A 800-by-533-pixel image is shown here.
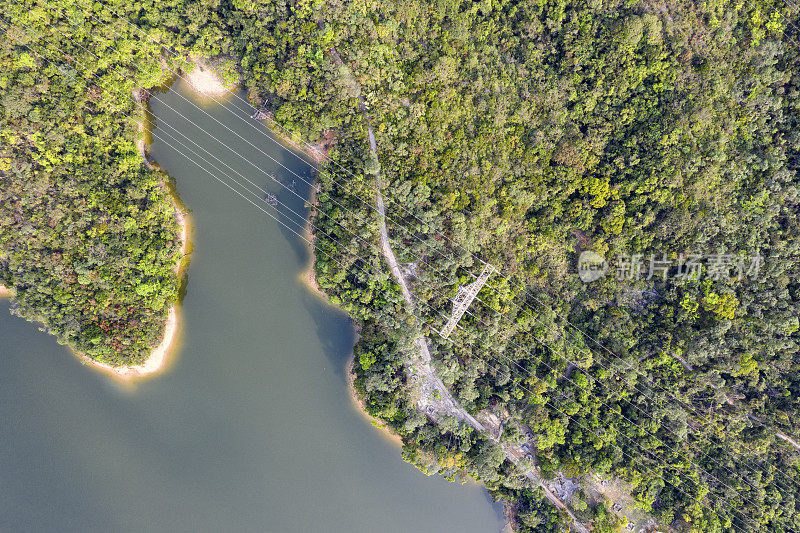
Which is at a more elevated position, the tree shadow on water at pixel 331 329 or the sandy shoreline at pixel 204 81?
the sandy shoreline at pixel 204 81

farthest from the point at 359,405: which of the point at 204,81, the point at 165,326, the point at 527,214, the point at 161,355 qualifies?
the point at 204,81

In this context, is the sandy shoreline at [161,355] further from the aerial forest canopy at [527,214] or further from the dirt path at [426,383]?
the dirt path at [426,383]

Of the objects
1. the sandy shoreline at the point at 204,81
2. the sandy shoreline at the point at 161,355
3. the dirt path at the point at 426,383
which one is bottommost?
the dirt path at the point at 426,383

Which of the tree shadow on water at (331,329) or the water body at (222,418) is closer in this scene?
the water body at (222,418)

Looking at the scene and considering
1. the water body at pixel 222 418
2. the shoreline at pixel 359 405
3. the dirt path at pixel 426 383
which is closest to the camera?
the dirt path at pixel 426 383

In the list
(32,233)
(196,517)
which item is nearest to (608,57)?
(32,233)

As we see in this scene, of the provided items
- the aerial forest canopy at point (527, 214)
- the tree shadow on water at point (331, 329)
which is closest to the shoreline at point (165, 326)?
the aerial forest canopy at point (527, 214)

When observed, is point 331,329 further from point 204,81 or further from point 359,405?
point 204,81
